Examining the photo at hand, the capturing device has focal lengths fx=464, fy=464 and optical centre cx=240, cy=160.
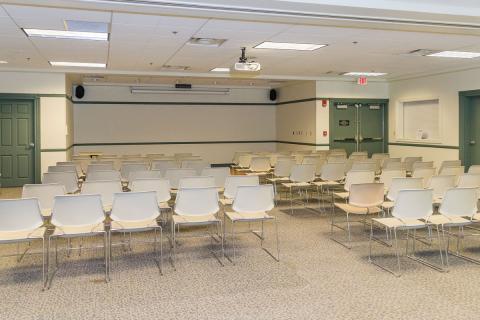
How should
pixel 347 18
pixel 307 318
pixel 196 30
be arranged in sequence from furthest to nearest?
pixel 196 30
pixel 347 18
pixel 307 318

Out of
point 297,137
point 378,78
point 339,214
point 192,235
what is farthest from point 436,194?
point 297,137

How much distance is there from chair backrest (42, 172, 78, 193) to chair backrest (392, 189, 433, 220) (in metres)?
4.75

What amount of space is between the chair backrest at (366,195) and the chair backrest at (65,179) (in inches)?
164

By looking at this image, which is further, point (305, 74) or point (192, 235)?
point (305, 74)

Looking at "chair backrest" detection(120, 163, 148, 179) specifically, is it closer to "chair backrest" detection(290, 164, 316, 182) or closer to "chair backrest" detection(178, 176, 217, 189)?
"chair backrest" detection(178, 176, 217, 189)

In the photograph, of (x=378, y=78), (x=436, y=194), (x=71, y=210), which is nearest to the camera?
(x=71, y=210)

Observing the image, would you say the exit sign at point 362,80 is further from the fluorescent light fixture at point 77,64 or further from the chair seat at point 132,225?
the chair seat at point 132,225

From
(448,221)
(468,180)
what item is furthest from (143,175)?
(468,180)

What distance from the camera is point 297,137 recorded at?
1567 centimetres

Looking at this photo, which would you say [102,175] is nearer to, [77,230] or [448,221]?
[77,230]

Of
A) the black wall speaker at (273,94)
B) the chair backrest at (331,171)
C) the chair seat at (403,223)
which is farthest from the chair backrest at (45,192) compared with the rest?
the black wall speaker at (273,94)

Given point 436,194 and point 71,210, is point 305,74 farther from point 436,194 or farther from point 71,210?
point 71,210

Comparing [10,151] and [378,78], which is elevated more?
[378,78]

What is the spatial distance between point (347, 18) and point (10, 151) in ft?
31.2
